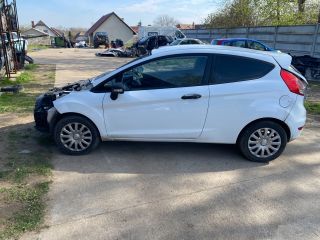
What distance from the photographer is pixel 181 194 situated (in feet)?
13.6

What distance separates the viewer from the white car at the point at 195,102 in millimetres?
4898

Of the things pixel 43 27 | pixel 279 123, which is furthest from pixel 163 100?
pixel 43 27

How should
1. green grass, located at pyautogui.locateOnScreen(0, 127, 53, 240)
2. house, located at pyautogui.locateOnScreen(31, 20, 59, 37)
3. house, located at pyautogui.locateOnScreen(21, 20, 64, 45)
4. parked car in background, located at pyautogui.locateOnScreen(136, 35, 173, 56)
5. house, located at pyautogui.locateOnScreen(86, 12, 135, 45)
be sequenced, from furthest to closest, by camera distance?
house, located at pyautogui.locateOnScreen(31, 20, 59, 37), house, located at pyautogui.locateOnScreen(86, 12, 135, 45), house, located at pyautogui.locateOnScreen(21, 20, 64, 45), parked car in background, located at pyautogui.locateOnScreen(136, 35, 173, 56), green grass, located at pyautogui.locateOnScreen(0, 127, 53, 240)

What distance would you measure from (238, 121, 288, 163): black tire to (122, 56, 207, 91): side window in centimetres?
109

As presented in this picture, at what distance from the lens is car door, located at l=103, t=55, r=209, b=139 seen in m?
4.89

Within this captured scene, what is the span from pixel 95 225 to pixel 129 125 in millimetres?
1857

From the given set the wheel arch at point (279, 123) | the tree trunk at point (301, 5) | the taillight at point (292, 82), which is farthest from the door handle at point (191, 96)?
the tree trunk at point (301, 5)

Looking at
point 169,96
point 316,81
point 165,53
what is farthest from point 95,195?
point 316,81

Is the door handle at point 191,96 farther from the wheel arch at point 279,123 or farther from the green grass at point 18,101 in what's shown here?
the green grass at point 18,101

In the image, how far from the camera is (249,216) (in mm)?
3686

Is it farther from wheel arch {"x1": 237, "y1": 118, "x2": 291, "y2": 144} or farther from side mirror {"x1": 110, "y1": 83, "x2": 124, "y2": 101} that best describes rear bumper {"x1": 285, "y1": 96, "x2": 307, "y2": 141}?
side mirror {"x1": 110, "y1": 83, "x2": 124, "y2": 101}

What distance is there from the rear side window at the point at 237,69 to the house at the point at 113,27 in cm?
6195

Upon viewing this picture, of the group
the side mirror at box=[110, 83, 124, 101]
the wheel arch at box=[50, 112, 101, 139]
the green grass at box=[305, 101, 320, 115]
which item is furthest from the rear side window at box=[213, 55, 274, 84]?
the green grass at box=[305, 101, 320, 115]

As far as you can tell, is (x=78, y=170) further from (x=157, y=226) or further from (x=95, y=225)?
(x=157, y=226)
